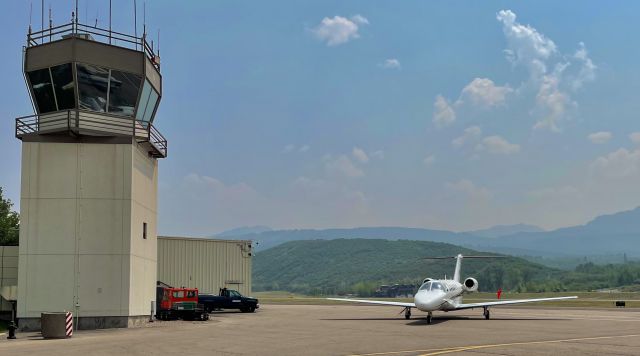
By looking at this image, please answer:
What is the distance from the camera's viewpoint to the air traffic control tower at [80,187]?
35.9m

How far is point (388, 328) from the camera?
3319cm

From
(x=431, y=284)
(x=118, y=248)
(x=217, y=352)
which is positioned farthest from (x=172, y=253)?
(x=217, y=352)

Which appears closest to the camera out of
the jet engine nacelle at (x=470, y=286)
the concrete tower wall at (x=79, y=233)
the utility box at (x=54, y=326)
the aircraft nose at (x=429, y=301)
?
the utility box at (x=54, y=326)

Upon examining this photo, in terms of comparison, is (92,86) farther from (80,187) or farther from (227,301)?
(227,301)

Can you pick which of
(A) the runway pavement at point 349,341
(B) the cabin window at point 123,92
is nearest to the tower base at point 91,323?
(A) the runway pavement at point 349,341

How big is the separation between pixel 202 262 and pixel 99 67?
25.4 meters

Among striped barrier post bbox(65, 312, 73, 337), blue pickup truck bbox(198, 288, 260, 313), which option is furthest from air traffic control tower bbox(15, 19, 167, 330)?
blue pickup truck bbox(198, 288, 260, 313)

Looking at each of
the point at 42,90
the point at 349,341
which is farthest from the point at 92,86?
the point at 349,341

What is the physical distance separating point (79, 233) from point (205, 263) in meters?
22.9

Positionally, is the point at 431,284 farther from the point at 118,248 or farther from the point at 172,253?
the point at 172,253

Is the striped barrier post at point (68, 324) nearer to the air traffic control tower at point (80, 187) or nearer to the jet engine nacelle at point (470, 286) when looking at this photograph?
the air traffic control tower at point (80, 187)

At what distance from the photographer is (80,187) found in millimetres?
36656

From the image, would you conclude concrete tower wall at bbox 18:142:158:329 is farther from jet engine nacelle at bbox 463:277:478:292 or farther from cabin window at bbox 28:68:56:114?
jet engine nacelle at bbox 463:277:478:292

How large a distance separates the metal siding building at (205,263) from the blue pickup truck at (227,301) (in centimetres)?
287
